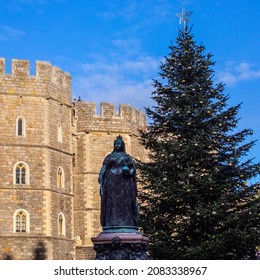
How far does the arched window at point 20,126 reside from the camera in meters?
43.0

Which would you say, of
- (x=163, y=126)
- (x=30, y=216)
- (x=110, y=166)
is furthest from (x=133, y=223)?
(x=30, y=216)

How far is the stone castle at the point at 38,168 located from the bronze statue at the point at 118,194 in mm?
23531

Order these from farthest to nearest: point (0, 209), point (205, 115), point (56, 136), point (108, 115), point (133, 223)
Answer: point (108, 115), point (56, 136), point (0, 209), point (205, 115), point (133, 223)

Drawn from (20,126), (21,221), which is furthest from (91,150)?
(21,221)

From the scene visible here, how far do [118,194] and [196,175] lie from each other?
10.7 meters

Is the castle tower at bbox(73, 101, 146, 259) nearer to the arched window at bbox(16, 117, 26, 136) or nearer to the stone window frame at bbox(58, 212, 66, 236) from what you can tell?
the stone window frame at bbox(58, 212, 66, 236)

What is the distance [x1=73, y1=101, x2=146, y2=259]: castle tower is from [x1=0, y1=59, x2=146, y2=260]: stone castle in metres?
0.14

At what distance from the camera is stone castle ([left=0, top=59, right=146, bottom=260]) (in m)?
41.9

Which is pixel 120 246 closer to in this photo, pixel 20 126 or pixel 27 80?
pixel 20 126

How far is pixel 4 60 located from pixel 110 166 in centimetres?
2594

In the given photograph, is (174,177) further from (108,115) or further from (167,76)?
(108,115)

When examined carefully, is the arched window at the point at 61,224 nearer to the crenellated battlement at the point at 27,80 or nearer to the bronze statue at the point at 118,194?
the crenellated battlement at the point at 27,80
